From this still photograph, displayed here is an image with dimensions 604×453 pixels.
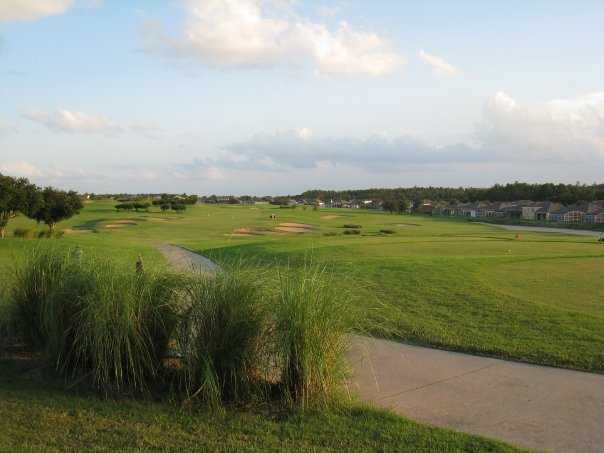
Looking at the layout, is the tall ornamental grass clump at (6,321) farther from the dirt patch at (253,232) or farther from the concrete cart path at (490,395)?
the dirt patch at (253,232)

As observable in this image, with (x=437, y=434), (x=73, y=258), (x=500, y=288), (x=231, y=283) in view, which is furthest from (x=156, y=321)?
(x=500, y=288)

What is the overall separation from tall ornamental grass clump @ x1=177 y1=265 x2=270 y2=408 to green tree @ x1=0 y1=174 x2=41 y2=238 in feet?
112

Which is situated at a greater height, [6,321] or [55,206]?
[55,206]

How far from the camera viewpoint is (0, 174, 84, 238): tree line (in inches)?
1451

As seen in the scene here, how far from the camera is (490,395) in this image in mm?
7383

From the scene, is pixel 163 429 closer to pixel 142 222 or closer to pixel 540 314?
pixel 540 314

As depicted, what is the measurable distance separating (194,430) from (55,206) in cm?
4392

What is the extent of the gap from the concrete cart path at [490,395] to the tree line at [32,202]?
34026mm

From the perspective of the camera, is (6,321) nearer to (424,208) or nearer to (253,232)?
(253,232)

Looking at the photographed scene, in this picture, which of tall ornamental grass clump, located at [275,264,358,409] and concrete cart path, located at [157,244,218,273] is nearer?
tall ornamental grass clump, located at [275,264,358,409]

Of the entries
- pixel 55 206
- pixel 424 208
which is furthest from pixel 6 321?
pixel 424 208

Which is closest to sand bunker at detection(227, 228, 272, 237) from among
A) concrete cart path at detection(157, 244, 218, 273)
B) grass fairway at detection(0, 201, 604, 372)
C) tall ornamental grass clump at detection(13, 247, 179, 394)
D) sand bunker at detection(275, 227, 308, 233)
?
sand bunker at detection(275, 227, 308, 233)

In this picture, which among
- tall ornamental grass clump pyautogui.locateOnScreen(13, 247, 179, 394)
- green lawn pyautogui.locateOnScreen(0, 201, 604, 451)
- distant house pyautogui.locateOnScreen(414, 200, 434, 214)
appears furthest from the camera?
distant house pyautogui.locateOnScreen(414, 200, 434, 214)

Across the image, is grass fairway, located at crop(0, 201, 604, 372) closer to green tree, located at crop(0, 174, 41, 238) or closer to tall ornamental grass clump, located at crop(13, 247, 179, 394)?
tall ornamental grass clump, located at crop(13, 247, 179, 394)
